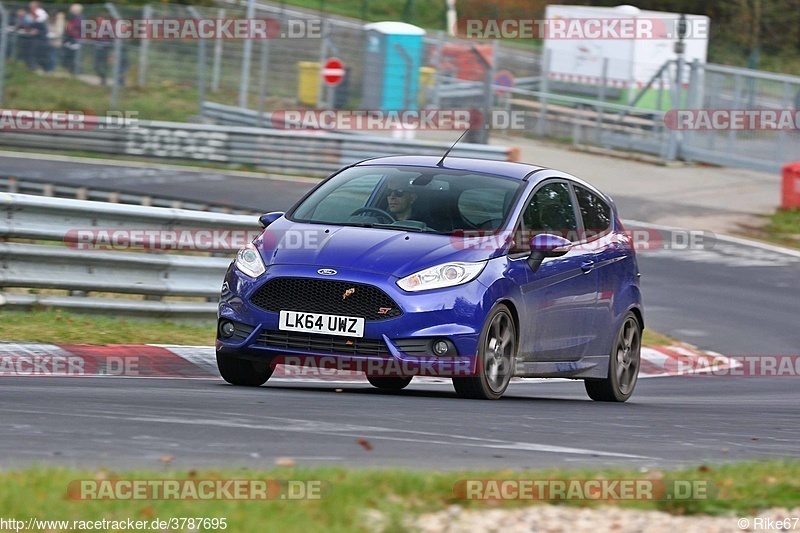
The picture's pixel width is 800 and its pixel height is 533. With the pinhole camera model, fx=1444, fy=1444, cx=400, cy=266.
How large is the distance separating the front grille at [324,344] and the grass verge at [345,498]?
2.79 m

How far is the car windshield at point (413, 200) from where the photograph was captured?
9.56m

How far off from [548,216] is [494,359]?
1480mm

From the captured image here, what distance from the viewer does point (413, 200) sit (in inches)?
384

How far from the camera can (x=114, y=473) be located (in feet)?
17.5

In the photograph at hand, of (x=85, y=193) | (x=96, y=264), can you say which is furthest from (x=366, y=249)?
(x=85, y=193)

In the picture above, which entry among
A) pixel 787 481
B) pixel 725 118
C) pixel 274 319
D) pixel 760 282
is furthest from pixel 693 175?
pixel 787 481

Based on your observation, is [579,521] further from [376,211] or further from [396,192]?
[396,192]

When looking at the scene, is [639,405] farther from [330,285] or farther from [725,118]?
[725,118]

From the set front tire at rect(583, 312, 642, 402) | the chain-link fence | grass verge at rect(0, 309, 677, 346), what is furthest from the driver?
the chain-link fence

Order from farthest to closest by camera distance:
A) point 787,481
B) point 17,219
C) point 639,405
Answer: point 17,219, point 639,405, point 787,481

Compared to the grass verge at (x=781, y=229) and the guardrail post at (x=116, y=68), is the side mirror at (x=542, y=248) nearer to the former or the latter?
the grass verge at (x=781, y=229)

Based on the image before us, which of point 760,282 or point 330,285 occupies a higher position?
point 330,285

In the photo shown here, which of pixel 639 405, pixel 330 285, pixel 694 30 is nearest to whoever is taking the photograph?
pixel 330 285

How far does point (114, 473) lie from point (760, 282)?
52.4ft
